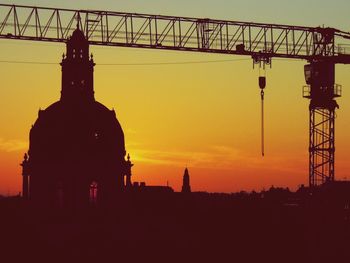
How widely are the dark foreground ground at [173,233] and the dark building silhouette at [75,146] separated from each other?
260 centimetres

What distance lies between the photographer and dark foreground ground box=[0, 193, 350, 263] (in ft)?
279

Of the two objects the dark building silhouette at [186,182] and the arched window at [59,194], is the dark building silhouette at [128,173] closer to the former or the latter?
the arched window at [59,194]

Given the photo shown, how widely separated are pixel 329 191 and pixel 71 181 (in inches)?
891

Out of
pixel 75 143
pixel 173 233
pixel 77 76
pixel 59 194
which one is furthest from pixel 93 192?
pixel 173 233

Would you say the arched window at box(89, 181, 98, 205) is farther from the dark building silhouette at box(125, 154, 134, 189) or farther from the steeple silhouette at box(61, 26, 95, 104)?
the steeple silhouette at box(61, 26, 95, 104)

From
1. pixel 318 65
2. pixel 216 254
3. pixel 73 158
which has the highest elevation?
pixel 318 65

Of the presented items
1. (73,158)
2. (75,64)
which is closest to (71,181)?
(73,158)

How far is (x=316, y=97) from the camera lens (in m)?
98.8

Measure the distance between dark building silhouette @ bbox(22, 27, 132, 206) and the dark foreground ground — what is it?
2597 mm

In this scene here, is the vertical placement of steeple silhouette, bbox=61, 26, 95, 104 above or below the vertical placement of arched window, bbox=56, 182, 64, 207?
above

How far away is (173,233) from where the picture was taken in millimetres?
91562

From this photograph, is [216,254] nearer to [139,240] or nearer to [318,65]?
[139,240]

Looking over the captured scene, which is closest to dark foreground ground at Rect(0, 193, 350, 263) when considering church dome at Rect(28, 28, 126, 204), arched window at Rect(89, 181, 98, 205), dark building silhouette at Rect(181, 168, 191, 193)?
arched window at Rect(89, 181, 98, 205)

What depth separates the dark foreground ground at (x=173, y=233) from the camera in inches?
3351
